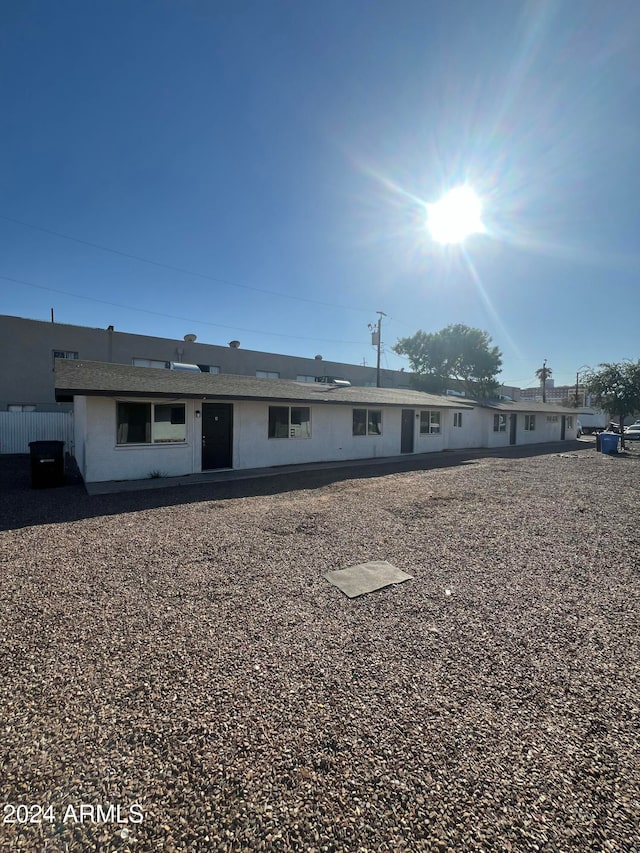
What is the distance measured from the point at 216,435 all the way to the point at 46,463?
14.6ft

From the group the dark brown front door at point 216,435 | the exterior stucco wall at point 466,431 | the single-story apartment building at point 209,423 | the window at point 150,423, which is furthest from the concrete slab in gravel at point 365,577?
the exterior stucco wall at point 466,431

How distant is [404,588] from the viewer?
4.29 metres

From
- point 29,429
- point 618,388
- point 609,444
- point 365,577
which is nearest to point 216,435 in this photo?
point 365,577

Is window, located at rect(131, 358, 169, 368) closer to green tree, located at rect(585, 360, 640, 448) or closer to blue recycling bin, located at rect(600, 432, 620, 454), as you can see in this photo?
blue recycling bin, located at rect(600, 432, 620, 454)

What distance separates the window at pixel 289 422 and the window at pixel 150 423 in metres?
3.08

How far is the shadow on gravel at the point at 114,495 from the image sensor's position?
282 inches

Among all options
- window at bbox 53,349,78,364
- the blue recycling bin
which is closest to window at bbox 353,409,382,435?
the blue recycling bin

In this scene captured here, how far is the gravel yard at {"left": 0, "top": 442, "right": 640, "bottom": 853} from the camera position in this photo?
5.85ft

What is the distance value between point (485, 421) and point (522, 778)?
2277 centimetres

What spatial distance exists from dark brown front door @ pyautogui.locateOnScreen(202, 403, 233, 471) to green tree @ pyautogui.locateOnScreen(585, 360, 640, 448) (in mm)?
25246

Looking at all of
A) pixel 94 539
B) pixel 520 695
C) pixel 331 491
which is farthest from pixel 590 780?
pixel 331 491

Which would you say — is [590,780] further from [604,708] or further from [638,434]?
[638,434]

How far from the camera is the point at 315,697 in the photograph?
2.57 metres

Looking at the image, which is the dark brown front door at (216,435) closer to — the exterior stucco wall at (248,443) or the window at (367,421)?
the exterior stucco wall at (248,443)
